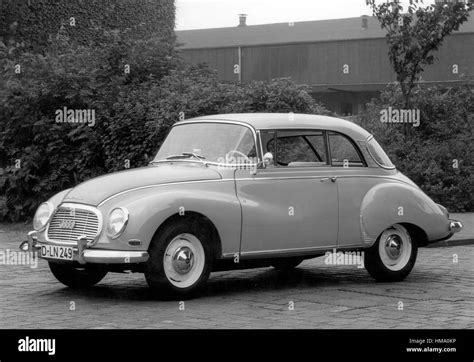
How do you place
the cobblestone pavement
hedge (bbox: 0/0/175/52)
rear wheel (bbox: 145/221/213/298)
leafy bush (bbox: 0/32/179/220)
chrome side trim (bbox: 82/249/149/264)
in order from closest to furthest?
1. the cobblestone pavement
2. chrome side trim (bbox: 82/249/149/264)
3. rear wheel (bbox: 145/221/213/298)
4. leafy bush (bbox: 0/32/179/220)
5. hedge (bbox: 0/0/175/52)

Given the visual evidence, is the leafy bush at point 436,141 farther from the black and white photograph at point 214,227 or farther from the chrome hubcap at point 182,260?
the chrome hubcap at point 182,260

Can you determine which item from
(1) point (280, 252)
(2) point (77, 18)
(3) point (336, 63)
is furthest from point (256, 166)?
(3) point (336, 63)

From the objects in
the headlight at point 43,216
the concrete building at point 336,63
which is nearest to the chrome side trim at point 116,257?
the headlight at point 43,216

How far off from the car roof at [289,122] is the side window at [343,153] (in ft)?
0.27

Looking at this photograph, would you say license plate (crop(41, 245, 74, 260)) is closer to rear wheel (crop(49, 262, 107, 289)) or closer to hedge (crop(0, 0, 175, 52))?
rear wheel (crop(49, 262, 107, 289))

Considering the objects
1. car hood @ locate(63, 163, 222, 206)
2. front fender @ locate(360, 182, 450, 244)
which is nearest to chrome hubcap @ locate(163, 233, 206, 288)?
car hood @ locate(63, 163, 222, 206)

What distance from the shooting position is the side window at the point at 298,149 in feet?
30.0

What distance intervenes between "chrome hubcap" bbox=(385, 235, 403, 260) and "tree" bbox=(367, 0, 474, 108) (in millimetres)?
10172

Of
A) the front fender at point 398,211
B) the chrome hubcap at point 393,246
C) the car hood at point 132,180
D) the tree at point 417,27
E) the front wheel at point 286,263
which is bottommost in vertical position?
the front wheel at point 286,263

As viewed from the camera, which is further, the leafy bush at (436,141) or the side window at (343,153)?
the leafy bush at (436,141)

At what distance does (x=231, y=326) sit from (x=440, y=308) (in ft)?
6.57

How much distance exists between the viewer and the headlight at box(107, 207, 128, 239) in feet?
26.2

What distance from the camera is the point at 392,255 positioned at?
31.8 ft

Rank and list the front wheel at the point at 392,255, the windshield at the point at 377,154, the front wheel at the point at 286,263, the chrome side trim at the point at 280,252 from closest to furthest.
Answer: the chrome side trim at the point at 280,252, the front wheel at the point at 286,263, the front wheel at the point at 392,255, the windshield at the point at 377,154
